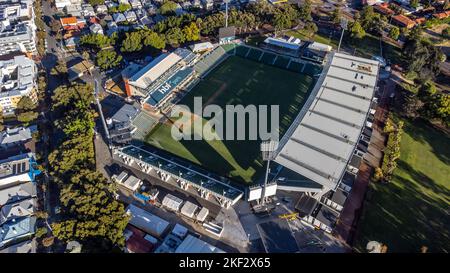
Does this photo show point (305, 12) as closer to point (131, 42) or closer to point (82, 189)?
point (131, 42)

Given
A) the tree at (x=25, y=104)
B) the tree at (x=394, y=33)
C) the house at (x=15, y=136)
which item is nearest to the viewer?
the house at (x=15, y=136)

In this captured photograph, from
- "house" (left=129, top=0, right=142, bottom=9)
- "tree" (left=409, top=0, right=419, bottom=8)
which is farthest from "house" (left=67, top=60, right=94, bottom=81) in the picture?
"tree" (left=409, top=0, right=419, bottom=8)

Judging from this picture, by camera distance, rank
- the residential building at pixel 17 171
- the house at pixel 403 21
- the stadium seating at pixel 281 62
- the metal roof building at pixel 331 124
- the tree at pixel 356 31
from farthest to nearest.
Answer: the house at pixel 403 21
the tree at pixel 356 31
the stadium seating at pixel 281 62
the residential building at pixel 17 171
the metal roof building at pixel 331 124

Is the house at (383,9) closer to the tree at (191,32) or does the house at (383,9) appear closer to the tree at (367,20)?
the tree at (367,20)

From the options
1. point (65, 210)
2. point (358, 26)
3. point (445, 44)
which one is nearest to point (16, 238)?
point (65, 210)

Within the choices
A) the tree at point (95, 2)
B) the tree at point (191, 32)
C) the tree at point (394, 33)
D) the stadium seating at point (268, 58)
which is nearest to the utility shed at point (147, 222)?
the stadium seating at point (268, 58)

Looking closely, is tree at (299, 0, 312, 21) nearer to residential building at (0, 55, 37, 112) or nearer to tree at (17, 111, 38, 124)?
residential building at (0, 55, 37, 112)

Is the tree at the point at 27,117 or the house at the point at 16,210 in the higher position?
the tree at the point at 27,117
